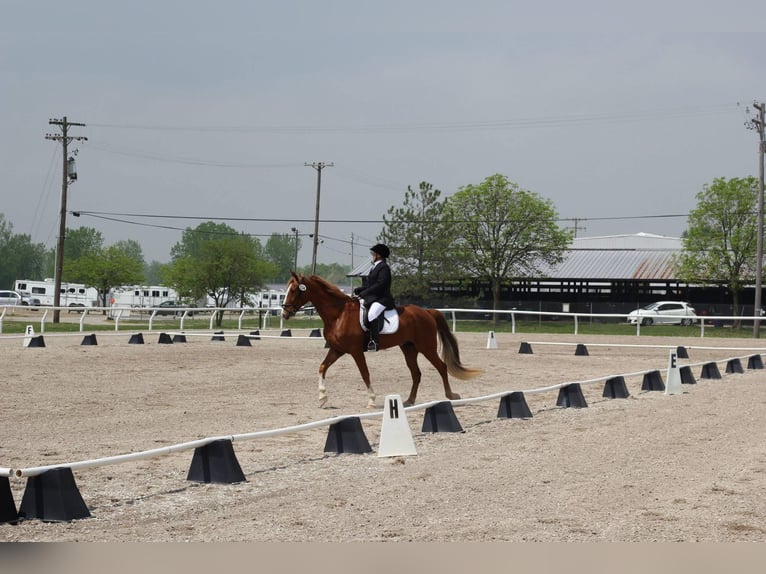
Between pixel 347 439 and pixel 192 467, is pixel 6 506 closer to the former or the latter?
pixel 192 467

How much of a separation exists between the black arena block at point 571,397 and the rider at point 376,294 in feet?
10.0

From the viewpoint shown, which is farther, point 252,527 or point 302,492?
point 302,492

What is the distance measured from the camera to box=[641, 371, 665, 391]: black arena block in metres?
18.6

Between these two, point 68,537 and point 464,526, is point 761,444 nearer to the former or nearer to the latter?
point 464,526

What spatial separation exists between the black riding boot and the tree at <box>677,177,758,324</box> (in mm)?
51545

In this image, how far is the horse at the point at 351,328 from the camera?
49.1 ft

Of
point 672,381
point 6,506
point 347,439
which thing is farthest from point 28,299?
point 6,506

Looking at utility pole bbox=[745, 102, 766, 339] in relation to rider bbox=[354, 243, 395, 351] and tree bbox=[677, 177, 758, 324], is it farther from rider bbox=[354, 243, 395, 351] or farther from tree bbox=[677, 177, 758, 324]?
rider bbox=[354, 243, 395, 351]

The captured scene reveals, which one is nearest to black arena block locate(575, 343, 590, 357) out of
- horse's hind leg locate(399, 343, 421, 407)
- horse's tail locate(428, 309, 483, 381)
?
horse's tail locate(428, 309, 483, 381)

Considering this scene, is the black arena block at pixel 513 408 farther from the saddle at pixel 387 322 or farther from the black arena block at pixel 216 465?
the black arena block at pixel 216 465

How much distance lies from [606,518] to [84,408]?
913cm

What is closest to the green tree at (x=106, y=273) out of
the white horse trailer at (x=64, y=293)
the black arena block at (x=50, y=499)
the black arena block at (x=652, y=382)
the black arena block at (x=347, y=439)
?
the white horse trailer at (x=64, y=293)

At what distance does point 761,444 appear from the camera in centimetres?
1163

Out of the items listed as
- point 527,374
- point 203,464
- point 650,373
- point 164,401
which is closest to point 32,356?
point 164,401
